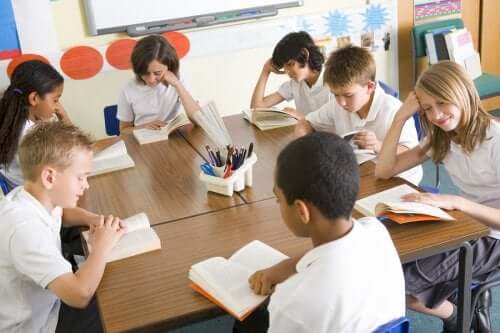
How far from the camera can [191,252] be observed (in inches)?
58.9

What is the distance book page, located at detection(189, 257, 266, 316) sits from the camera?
1.22m

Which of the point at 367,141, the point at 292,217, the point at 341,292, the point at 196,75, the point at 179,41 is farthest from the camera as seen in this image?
the point at 196,75

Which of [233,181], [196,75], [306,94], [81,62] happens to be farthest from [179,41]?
[233,181]

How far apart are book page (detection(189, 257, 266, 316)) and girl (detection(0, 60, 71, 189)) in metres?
1.25

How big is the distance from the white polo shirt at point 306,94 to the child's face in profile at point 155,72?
63 cm

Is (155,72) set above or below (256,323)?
above

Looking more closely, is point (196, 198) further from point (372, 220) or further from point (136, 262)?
point (372, 220)

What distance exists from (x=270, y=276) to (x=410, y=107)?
0.93m

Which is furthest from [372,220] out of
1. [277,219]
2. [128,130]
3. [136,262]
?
[128,130]

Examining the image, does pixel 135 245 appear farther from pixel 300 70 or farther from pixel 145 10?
pixel 145 10

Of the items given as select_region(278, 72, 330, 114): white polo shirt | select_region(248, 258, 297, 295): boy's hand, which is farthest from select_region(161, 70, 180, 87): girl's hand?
select_region(248, 258, 297, 295): boy's hand

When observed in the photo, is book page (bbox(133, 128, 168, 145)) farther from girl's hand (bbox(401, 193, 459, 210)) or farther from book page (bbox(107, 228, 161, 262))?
girl's hand (bbox(401, 193, 459, 210))

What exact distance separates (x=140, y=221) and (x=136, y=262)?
22 centimetres

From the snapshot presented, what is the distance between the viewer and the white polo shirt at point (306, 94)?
2.78 metres
